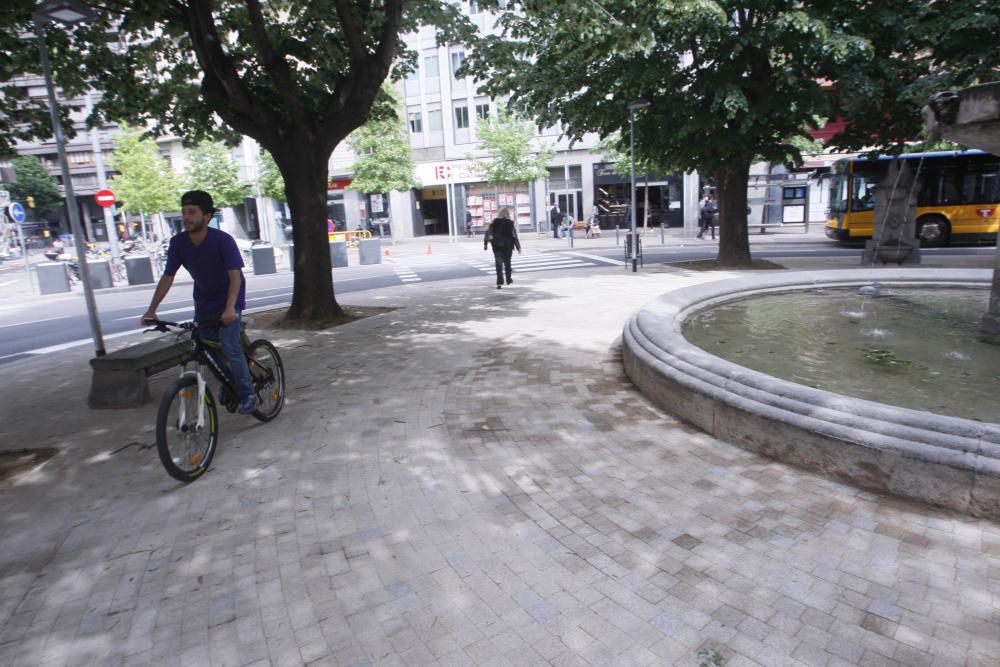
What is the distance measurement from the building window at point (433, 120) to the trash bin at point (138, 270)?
25.6 metres

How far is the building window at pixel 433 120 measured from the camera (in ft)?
139

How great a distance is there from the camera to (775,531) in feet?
10.8

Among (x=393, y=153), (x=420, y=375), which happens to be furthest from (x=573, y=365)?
(x=393, y=153)

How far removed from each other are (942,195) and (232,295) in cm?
2346

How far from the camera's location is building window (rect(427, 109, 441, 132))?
139 feet

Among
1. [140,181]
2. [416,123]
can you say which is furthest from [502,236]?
[416,123]

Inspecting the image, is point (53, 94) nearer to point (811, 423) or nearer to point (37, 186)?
point (811, 423)

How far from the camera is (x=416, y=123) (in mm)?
42875

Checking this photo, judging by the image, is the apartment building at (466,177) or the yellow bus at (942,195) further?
the apartment building at (466,177)

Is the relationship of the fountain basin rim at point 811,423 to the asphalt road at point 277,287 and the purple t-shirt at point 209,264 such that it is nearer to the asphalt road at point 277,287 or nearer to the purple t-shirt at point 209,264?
the purple t-shirt at point 209,264

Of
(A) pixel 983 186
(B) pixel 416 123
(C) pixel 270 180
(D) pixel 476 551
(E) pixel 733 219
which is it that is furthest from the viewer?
(B) pixel 416 123

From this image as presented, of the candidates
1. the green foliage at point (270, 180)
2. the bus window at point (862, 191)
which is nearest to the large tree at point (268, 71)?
the bus window at point (862, 191)

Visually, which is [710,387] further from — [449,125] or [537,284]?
[449,125]

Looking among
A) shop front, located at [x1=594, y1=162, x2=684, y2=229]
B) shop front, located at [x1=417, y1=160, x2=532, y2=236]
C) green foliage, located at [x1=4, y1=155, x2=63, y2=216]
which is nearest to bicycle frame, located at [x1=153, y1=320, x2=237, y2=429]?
shop front, located at [x1=594, y1=162, x2=684, y2=229]
